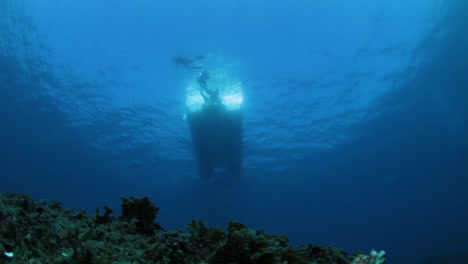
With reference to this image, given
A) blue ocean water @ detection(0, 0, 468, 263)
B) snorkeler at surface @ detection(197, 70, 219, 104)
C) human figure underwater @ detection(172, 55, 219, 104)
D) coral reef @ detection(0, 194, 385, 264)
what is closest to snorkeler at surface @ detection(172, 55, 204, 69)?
human figure underwater @ detection(172, 55, 219, 104)

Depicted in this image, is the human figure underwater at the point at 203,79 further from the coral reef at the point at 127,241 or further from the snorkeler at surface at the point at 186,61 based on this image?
the coral reef at the point at 127,241

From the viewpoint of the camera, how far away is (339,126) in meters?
31.1

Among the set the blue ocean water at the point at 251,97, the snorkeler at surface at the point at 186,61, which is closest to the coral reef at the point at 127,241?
the blue ocean water at the point at 251,97

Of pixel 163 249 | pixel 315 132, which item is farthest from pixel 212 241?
pixel 315 132

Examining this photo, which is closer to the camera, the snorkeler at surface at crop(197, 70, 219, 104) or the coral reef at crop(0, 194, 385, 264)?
the coral reef at crop(0, 194, 385, 264)

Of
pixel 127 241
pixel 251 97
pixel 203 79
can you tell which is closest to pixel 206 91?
pixel 203 79

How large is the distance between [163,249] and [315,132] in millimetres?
30025

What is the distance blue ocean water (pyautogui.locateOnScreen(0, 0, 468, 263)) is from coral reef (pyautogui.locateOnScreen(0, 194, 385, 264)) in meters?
17.5

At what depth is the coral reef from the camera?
2459 mm

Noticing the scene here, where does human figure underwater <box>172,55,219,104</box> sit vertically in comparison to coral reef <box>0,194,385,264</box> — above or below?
above

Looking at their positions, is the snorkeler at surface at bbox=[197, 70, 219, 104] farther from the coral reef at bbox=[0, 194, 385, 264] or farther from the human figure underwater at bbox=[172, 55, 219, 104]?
the coral reef at bbox=[0, 194, 385, 264]

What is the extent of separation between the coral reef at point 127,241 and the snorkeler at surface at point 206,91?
59.8 ft

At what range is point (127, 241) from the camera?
11.9ft

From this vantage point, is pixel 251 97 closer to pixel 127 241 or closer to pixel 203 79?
pixel 203 79
